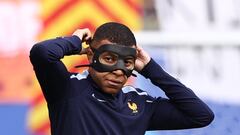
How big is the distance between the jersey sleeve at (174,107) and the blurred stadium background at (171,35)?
0.94 m

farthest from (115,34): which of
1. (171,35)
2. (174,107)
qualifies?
(171,35)

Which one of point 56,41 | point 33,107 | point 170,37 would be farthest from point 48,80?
point 33,107

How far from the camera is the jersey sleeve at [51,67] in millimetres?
2840

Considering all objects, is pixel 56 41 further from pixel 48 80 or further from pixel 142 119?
pixel 142 119

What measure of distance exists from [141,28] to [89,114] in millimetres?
1488

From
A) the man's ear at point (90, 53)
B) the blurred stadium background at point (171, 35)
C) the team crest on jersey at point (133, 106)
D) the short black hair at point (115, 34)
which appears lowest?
the blurred stadium background at point (171, 35)

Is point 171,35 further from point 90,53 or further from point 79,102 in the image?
point 79,102

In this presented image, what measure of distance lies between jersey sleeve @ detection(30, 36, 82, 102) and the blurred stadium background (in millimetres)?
1246

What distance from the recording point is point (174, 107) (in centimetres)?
314

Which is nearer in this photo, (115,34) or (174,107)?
(115,34)

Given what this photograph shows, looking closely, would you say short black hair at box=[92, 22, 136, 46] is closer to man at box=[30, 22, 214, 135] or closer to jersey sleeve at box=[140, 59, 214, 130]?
man at box=[30, 22, 214, 135]

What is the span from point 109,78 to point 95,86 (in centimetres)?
6

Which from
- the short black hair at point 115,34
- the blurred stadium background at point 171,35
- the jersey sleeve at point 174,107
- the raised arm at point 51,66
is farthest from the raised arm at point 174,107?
the blurred stadium background at point 171,35

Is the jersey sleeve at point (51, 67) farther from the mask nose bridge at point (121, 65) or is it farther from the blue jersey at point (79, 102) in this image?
the mask nose bridge at point (121, 65)
